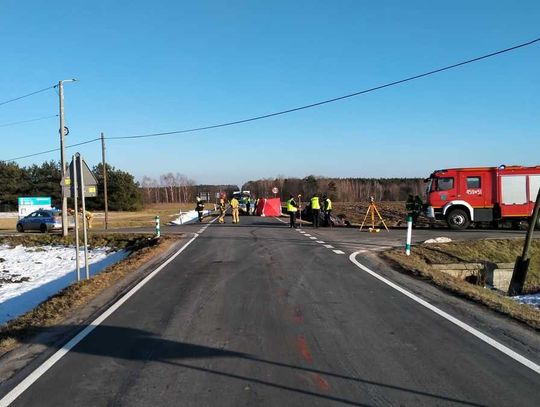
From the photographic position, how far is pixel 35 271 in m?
20.0

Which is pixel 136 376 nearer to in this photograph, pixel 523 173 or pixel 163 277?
pixel 163 277

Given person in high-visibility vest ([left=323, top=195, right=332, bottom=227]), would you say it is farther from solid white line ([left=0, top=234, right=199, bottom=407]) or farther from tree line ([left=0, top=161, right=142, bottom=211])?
tree line ([left=0, top=161, right=142, bottom=211])

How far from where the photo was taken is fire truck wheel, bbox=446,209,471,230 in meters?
26.8

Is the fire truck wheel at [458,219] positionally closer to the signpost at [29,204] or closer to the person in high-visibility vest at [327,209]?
the person in high-visibility vest at [327,209]

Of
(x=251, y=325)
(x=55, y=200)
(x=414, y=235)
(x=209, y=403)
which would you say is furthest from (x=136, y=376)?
(x=55, y=200)

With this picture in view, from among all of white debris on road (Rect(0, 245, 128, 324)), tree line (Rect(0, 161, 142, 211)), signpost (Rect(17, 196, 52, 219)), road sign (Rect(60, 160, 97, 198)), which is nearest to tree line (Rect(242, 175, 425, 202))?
tree line (Rect(0, 161, 142, 211))

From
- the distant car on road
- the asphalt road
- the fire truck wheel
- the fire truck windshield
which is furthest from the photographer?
the distant car on road

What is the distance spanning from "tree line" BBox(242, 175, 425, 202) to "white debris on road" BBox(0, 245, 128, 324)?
4383 inches

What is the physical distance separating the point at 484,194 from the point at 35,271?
20.6 m

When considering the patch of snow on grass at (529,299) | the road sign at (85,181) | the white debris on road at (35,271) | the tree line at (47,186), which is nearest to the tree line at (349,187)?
the tree line at (47,186)

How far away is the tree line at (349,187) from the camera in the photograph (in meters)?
143

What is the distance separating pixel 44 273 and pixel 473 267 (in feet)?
48.6

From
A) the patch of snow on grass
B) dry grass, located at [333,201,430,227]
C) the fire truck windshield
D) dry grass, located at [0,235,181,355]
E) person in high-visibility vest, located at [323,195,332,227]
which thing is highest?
the fire truck windshield

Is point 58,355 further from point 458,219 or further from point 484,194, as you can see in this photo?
point 484,194
